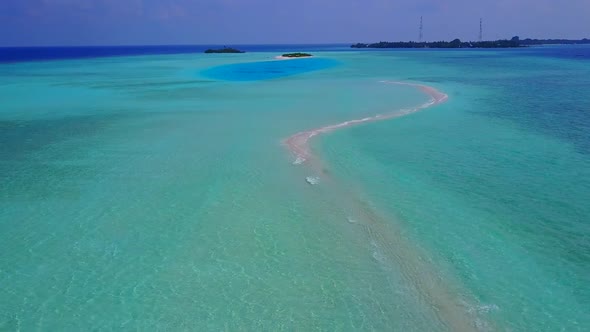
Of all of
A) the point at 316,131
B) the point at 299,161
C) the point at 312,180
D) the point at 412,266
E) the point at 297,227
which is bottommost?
the point at 412,266

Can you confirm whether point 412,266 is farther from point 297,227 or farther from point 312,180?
point 312,180

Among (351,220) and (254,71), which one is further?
(254,71)

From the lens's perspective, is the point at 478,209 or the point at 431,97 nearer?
the point at 478,209

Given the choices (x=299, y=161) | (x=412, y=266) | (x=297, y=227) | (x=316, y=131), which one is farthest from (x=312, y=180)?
(x=316, y=131)

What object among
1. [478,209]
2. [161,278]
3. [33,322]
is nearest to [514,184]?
[478,209]

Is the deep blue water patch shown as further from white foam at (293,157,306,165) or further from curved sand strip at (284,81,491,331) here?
curved sand strip at (284,81,491,331)

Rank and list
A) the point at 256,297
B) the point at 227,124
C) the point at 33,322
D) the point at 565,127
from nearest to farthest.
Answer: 1. the point at 33,322
2. the point at 256,297
3. the point at 565,127
4. the point at 227,124

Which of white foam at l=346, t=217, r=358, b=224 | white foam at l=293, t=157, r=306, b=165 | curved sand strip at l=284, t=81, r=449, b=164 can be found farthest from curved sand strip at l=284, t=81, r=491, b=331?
curved sand strip at l=284, t=81, r=449, b=164

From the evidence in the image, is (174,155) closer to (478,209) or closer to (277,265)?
(277,265)
